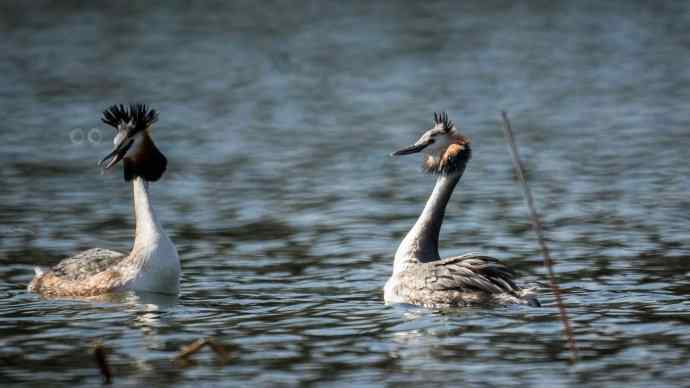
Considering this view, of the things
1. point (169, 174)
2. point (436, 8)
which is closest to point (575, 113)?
point (169, 174)

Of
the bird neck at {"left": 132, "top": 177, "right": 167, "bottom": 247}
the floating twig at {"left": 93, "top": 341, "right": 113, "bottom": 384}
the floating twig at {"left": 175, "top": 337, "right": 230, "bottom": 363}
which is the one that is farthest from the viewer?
the bird neck at {"left": 132, "top": 177, "right": 167, "bottom": 247}

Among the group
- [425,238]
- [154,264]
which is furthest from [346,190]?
[154,264]

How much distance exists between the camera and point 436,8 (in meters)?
52.2

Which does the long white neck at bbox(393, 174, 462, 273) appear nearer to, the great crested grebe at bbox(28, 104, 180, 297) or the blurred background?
the blurred background

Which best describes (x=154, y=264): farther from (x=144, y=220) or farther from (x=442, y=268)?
(x=442, y=268)

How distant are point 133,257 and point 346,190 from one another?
7.16 meters

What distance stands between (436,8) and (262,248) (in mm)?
35575

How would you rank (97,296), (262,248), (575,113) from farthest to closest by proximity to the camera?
(575,113)
(262,248)
(97,296)

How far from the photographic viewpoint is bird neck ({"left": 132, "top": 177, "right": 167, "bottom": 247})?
14.9m

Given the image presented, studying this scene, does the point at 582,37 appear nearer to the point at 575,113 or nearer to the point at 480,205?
the point at 575,113

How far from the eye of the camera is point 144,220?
49.4 feet

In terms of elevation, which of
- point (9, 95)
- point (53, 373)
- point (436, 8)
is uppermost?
point (436, 8)

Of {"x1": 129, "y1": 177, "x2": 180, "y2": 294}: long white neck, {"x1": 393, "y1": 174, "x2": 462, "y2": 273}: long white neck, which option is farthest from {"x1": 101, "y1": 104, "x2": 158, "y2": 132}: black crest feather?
{"x1": 393, "y1": 174, "x2": 462, "y2": 273}: long white neck

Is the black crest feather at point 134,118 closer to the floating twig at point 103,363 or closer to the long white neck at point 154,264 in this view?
the long white neck at point 154,264
